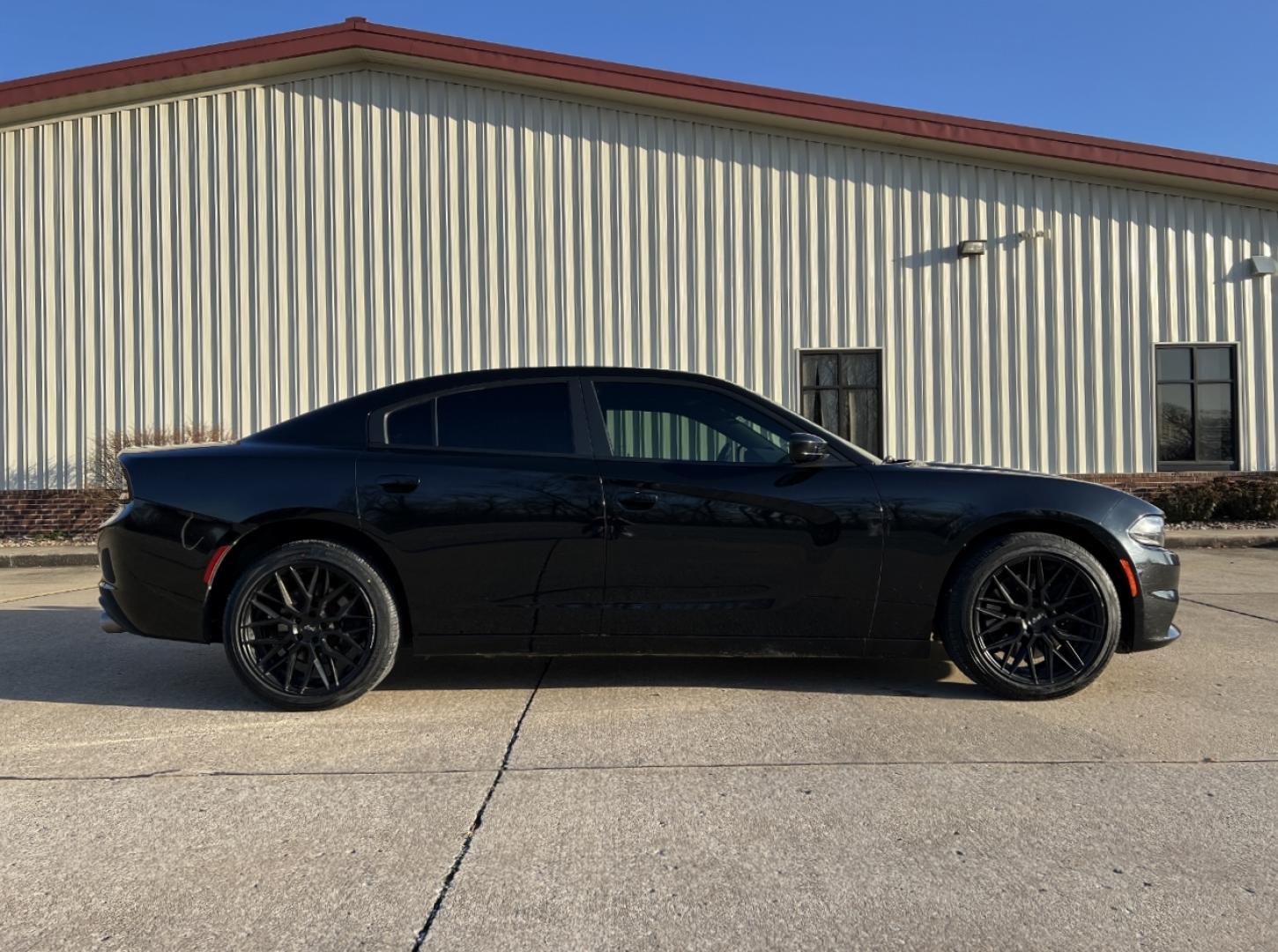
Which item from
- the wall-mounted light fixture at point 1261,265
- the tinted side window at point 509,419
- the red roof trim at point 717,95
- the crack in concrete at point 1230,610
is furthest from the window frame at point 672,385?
the wall-mounted light fixture at point 1261,265

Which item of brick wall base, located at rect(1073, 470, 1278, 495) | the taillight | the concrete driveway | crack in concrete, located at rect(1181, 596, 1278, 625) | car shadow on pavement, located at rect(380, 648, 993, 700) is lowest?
the concrete driveway

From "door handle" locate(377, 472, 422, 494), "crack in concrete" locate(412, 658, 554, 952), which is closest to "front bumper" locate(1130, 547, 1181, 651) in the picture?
"crack in concrete" locate(412, 658, 554, 952)

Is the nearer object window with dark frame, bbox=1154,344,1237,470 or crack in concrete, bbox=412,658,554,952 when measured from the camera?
crack in concrete, bbox=412,658,554,952

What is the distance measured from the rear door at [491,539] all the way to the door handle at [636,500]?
10cm

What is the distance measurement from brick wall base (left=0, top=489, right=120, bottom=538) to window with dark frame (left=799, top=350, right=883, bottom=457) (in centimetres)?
998

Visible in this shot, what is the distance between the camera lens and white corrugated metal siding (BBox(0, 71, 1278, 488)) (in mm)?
12359

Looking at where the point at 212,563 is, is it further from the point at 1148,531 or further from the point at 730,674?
the point at 1148,531

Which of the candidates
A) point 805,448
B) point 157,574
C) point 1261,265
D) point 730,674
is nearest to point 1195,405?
point 1261,265

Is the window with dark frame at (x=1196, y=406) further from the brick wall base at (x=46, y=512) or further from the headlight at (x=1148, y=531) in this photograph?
the brick wall base at (x=46, y=512)

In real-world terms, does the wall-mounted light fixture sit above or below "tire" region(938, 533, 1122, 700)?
above

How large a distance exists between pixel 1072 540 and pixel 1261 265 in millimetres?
10943

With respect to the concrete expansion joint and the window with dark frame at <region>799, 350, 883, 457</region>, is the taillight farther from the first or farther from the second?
the window with dark frame at <region>799, 350, 883, 457</region>

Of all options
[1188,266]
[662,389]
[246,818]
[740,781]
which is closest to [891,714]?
[740,781]

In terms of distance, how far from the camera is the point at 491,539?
13.0 ft
